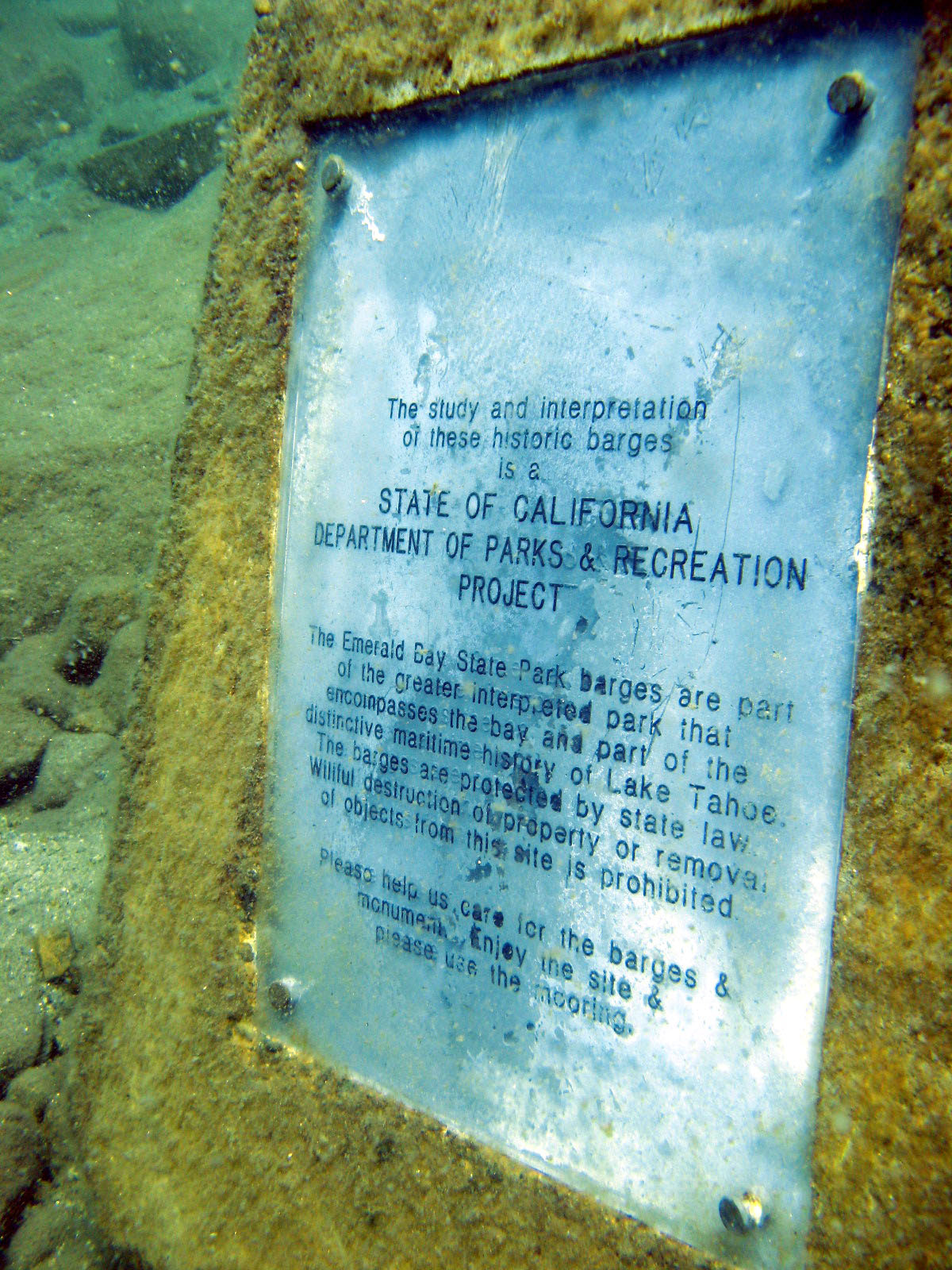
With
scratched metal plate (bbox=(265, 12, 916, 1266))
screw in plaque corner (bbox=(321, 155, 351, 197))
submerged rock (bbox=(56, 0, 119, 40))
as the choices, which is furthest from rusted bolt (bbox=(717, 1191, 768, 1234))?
submerged rock (bbox=(56, 0, 119, 40))

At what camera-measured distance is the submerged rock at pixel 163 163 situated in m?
4.52

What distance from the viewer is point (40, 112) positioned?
6629 mm

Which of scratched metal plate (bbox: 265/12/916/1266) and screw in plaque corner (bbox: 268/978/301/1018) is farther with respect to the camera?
screw in plaque corner (bbox: 268/978/301/1018)

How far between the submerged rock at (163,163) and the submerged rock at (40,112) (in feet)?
8.71

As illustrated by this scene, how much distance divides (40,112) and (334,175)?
796 centimetres

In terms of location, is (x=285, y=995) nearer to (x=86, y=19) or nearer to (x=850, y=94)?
(x=850, y=94)

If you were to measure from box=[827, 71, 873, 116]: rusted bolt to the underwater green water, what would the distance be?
120 cm

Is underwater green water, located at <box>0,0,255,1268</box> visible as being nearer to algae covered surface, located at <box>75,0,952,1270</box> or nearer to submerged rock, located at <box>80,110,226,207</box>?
submerged rock, located at <box>80,110,226,207</box>

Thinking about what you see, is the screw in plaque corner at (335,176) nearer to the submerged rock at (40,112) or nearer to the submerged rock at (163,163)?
the submerged rock at (163,163)

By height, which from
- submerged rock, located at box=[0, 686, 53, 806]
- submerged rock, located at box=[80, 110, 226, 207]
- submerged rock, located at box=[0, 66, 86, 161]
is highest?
submerged rock, located at box=[0, 66, 86, 161]

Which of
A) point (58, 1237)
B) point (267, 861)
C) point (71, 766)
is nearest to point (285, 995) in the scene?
point (267, 861)

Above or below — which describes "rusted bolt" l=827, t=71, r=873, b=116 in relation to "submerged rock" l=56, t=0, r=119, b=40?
below

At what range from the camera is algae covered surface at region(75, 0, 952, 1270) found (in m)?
0.72

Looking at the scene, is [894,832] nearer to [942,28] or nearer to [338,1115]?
[942,28]
